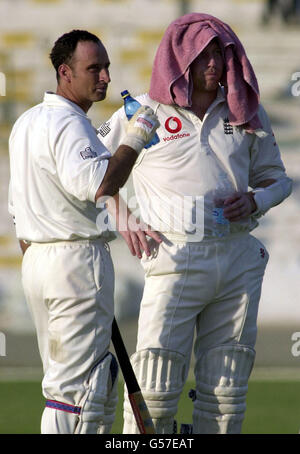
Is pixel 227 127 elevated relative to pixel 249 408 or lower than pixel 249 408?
elevated

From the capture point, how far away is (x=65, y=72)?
3938 millimetres

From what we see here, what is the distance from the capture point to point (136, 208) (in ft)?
16.0

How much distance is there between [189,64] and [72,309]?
4.06ft

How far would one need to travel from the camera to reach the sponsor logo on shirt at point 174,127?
14.5ft

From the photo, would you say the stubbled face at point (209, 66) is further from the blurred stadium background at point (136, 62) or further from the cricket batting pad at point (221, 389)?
the blurred stadium background at point (136, 62)

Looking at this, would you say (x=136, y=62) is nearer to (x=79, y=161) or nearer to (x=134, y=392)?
(x=134, y=392)

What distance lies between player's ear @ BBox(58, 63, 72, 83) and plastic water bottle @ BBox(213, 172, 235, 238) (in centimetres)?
85

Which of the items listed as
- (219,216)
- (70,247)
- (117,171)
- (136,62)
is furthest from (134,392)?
(136,62)

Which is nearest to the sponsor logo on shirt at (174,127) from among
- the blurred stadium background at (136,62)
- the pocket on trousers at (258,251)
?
the pocket on trousers at (258,251)

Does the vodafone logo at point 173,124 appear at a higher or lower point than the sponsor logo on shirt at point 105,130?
higher

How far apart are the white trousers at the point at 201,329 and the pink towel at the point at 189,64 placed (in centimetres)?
58

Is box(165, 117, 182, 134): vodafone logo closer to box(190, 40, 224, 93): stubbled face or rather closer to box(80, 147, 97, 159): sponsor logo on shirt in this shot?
box(190, 40, 224, 93): stubbled face
